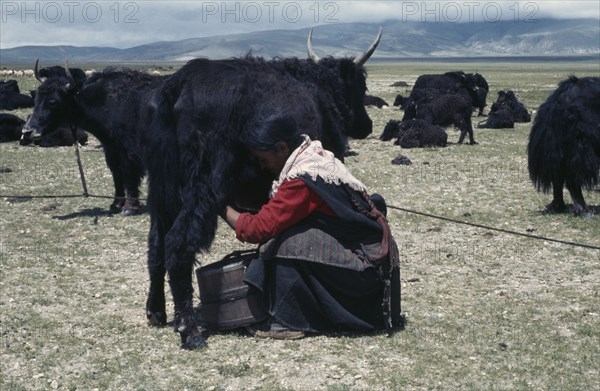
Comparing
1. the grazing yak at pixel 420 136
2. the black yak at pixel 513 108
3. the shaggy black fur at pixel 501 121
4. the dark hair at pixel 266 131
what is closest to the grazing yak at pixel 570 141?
the dark hair at pixel 266 131

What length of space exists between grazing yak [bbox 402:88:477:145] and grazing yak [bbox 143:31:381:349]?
11.3 meters

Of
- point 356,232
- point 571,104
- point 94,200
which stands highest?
point 571,104

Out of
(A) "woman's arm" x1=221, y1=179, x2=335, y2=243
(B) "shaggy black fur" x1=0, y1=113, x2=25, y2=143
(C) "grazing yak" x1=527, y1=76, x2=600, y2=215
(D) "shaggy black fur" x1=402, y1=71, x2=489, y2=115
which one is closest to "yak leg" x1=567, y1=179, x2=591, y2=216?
(C) "grazing yak" x1=527, y1=76, x2=600, y2=215

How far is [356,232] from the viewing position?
480 cm

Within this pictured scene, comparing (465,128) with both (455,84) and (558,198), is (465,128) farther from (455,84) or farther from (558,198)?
(558,198)

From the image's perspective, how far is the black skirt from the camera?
4.75 m

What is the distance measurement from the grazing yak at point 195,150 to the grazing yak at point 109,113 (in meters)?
4.56

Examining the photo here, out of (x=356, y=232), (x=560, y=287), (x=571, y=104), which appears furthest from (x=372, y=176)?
(x=356, y=232)

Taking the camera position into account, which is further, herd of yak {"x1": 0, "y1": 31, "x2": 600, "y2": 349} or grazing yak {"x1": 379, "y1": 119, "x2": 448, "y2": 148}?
grazing yak {"x1": 379, "y1": 119, "x2": 448, "y2": 148}

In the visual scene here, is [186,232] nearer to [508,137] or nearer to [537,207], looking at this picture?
[537,207]

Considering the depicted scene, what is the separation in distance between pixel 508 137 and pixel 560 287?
37.4 ft

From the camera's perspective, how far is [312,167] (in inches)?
181

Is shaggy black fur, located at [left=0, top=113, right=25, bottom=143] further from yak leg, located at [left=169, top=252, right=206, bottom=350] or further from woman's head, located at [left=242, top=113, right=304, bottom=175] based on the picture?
woman's head, located at [left=242, top=113, right=304, bottom=175]

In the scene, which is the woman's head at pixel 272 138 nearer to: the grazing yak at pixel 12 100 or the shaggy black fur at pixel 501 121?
the shaggy black fur at pixel 501 121
